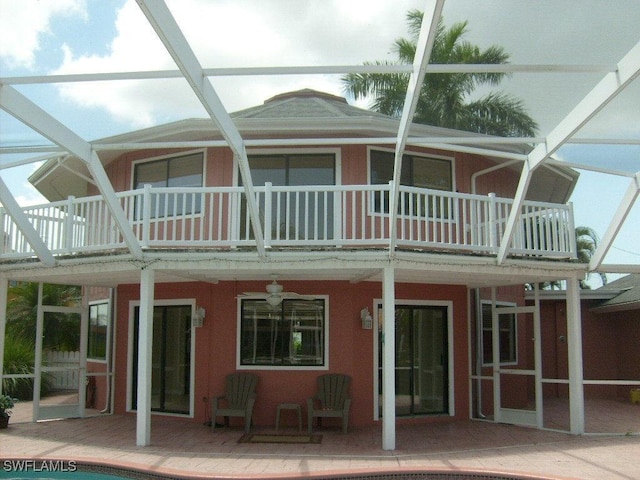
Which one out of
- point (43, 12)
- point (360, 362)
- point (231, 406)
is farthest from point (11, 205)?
point (360, 362)

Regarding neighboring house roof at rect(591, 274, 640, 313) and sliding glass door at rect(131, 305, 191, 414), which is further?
neighboring house roof at rect(591, 274, 640, 313)

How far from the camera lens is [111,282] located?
12.8 metres

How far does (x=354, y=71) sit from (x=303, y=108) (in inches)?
257

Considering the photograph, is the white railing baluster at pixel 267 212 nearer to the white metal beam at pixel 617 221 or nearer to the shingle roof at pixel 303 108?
the shingle roof at pixel 303 108

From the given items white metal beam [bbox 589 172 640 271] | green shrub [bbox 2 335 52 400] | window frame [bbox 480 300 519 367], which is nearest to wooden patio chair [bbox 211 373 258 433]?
window frame [bbox 480 300 519 367]

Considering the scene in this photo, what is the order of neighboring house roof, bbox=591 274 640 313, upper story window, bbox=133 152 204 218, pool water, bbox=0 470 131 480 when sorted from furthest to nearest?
1. neighboring house roof, bbox=591 274 640 313
2. upper story window, bbox=133 152 204 218
3. pool water, bbox=0 470 131 480

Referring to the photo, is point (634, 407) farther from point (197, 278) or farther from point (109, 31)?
point (109, 31)

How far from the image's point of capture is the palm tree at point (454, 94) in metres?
24.7

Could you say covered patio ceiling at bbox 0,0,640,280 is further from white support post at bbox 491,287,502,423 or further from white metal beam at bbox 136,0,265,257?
white support post at bbox 491,287,502,423

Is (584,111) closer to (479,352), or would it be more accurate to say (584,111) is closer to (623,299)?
(479,352)

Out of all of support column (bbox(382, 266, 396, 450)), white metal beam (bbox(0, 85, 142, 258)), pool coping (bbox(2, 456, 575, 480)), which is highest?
white metal beam (bbox(0, 85, 142, 258))

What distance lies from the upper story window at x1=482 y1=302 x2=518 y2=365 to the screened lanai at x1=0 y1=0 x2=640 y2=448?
2.70 m

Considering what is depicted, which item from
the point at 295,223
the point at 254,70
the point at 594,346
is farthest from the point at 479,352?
the point at 254,70

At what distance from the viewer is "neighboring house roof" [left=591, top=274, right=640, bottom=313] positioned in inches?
605
